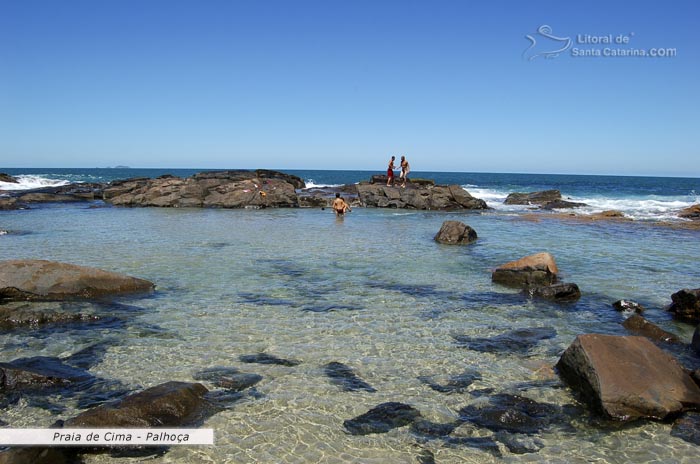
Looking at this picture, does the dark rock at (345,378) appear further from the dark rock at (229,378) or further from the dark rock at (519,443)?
the dark rock at (519,443)

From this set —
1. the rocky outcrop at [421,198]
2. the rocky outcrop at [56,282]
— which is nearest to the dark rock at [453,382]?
the rocky outcrop at [56,282]

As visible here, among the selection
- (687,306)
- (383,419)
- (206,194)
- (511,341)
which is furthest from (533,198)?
(383,419)

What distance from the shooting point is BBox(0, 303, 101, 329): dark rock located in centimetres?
937

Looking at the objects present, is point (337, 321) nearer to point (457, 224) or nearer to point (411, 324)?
point (411, 324)

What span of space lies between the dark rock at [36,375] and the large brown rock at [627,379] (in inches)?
278

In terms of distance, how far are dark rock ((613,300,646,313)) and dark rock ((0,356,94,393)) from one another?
10576mm

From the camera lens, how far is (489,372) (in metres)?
7.62

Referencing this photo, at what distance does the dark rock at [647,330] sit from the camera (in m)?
9.19

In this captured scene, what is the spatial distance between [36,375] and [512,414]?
6.57 metres

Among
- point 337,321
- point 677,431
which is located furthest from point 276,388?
point 677,431

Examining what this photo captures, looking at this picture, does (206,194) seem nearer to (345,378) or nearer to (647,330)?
(345,378)

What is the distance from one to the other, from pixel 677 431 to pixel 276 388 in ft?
16.9

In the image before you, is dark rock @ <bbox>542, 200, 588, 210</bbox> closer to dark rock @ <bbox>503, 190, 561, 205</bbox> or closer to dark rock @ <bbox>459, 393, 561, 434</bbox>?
dark rock @ <bbox>503, 190, 561, 205</bbox>

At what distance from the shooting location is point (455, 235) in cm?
2064
